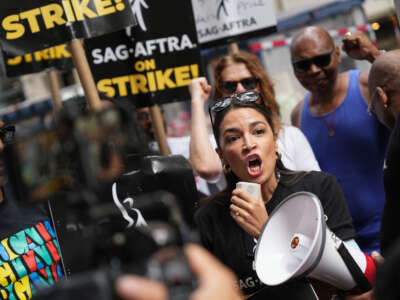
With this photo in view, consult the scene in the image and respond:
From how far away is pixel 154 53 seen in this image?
4.07 metres

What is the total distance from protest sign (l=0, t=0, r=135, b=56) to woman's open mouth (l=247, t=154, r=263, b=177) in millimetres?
1605

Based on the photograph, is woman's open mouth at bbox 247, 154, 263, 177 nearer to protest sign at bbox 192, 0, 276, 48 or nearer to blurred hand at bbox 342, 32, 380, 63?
blurred hand at bbox 342, 32, 380, 63

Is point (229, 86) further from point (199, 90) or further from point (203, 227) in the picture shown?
point (203, 227)

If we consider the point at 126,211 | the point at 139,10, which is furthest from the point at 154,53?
the point at 126,211

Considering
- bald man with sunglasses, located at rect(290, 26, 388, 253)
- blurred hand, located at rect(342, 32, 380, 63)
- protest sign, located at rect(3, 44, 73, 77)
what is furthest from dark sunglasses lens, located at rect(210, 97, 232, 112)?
protest sign, located at rect(3, 44, 73, 77)

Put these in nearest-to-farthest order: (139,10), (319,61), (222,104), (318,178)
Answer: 1. (318,178)
2. (222,104)
3. (319,61)
4. (139,10)

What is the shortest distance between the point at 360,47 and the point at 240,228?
1989mm

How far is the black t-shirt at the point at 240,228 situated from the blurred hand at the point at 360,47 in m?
1.59

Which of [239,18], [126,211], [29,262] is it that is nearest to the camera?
[126,211]

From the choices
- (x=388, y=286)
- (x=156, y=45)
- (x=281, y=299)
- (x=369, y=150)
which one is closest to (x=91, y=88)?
(x=156, y=45)

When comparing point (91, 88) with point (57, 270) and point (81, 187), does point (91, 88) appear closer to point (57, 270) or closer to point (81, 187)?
point (57, 270)

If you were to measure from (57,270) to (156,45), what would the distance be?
83.0 inches

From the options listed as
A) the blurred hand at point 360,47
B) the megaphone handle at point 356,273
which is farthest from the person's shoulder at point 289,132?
the megaphone handle at point 356,273

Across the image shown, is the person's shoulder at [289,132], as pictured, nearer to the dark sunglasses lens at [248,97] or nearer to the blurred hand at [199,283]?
the dark sunglasses lens at [248,97]
